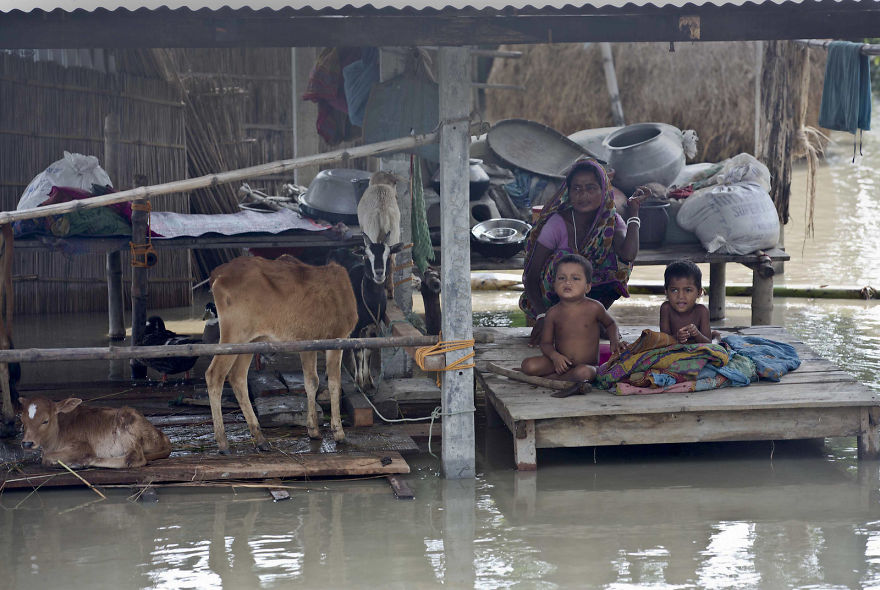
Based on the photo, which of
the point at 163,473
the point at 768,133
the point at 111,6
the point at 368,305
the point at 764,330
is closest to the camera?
the point at 111,6

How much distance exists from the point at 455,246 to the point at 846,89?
4.69 m

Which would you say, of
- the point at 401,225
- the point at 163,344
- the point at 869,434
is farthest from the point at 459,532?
the point at 163,344

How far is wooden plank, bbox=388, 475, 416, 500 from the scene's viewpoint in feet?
17.0

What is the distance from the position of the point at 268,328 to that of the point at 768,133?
7779 mm

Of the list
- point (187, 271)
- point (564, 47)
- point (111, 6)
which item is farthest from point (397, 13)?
point (564, 47)

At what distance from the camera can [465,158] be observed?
532 cm

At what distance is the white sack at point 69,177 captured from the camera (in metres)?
8.26

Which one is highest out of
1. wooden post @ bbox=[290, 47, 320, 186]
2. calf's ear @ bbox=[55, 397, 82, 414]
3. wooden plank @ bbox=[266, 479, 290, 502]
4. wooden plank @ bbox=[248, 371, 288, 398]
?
wooden post @ bbox=[290, 47, 320, 186]

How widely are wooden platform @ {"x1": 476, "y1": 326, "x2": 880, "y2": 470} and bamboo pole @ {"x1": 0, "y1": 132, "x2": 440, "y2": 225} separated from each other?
5.26 feet

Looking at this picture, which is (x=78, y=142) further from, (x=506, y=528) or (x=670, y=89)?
(x=670, y=89)

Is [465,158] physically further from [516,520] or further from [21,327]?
[21,327]

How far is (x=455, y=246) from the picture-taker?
17.6 ft

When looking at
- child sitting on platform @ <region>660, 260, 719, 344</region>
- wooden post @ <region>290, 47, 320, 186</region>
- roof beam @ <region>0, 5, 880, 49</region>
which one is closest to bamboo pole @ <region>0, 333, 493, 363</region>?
roof beam @ <region>0, 5, 880, 49</region>

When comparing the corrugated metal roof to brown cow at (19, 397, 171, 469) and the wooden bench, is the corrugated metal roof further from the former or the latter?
the wooden bench
